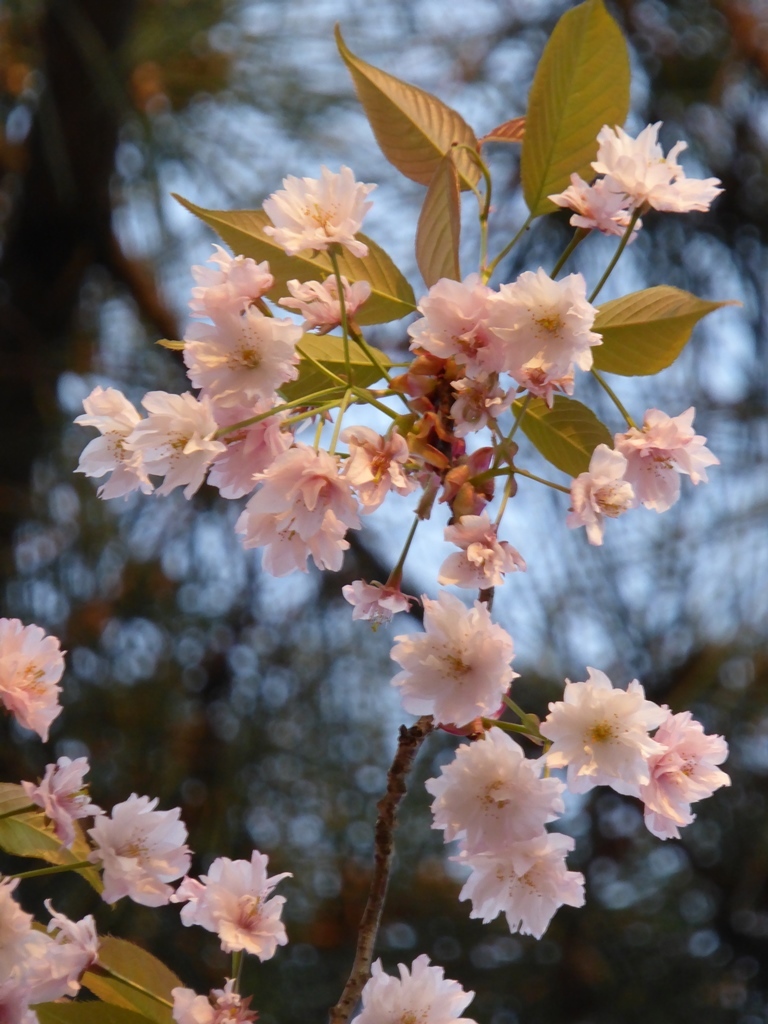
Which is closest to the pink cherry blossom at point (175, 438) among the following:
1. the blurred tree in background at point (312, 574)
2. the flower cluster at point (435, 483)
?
the flower cluster at point (435, 483)

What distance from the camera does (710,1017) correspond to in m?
1.26

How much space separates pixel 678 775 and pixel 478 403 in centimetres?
15

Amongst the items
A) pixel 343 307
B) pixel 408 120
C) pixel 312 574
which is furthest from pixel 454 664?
pixel 312 574

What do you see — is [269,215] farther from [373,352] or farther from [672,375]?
[672,375]

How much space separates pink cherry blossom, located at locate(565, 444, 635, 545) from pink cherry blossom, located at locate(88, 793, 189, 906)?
0.58 ft

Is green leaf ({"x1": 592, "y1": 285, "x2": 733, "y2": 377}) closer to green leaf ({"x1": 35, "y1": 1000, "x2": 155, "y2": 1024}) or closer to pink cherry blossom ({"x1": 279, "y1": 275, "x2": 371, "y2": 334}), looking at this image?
pink cherry blossom ({"x1": 279, "y1": 275, "x2": 371, "y2": 334})

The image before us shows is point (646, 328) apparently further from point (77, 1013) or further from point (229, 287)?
point (77, 1013)

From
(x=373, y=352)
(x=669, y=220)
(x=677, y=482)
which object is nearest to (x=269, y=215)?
(x=373, y=352)

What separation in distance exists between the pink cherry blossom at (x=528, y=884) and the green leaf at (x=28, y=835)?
0.14 metres

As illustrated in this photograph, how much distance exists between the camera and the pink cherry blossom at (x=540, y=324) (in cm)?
37

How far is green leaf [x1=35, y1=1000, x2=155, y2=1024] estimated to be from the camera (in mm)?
358

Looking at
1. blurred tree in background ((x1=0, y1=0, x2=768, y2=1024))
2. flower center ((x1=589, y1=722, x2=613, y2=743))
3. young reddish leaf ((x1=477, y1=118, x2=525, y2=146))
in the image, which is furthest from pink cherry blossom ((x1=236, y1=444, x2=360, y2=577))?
blurred tree in background ((x1=0, y1=0, x2=768, y2=1024))

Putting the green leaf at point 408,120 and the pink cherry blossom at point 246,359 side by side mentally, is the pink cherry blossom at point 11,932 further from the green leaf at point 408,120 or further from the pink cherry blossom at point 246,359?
the green leaf at point 408,120

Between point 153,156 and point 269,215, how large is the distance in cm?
89
